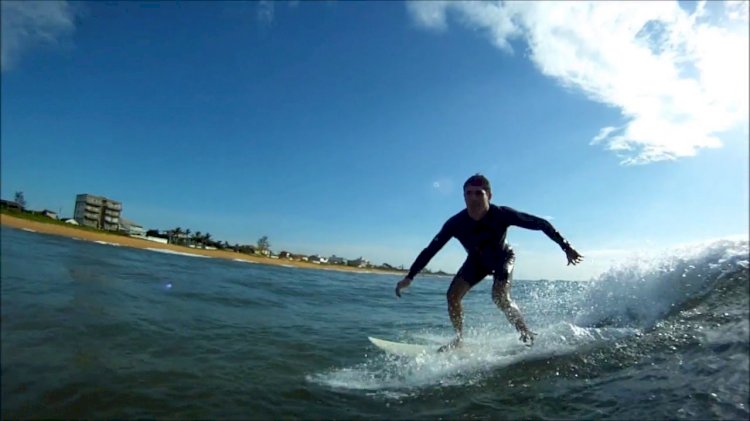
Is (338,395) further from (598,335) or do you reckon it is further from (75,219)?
(598,335)

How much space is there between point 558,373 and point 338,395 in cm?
247

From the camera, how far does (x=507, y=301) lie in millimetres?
6062

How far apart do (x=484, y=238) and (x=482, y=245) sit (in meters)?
0.12

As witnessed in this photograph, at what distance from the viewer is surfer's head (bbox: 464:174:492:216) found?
20.5 ft

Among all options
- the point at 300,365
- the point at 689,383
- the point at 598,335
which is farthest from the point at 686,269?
the point at 300,365

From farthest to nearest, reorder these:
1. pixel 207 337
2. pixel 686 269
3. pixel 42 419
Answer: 1. pixel 686 269
2. pixel 207 337
3. pixel 42 419

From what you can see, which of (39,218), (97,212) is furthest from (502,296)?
(39,218)

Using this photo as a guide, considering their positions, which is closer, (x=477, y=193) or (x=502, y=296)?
(x=502, y=296)

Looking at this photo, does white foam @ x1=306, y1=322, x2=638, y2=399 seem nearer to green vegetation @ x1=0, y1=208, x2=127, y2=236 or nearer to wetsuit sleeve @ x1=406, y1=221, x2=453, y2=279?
wetsuit sleeve @ x1=406, y1=221, x2=453, y2=279

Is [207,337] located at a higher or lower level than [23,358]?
lower

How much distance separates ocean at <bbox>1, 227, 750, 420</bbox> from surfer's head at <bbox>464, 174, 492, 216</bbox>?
2.05m

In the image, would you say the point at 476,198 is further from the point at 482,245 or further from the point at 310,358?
the point at 310,358

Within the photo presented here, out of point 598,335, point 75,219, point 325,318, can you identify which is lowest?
point 325,318

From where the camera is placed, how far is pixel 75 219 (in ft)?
11.0
